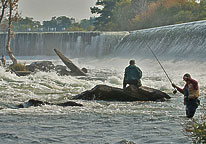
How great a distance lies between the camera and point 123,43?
5888 cm

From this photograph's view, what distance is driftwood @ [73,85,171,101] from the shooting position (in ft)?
57.4

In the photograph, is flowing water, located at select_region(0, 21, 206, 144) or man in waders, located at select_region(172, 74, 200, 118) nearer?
flowing water, located at select_region(0, 21, 206, 144)

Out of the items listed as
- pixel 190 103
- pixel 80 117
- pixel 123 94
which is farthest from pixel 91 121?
pixel 123 94

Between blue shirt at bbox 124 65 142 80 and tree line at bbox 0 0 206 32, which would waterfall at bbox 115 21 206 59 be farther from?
blue shirt at bbox 124 65 142 80

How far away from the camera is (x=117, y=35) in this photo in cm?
6172

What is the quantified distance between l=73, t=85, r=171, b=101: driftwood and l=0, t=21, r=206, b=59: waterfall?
77.7ft

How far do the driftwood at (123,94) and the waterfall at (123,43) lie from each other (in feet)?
77.7

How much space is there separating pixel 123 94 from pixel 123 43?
41591 mm

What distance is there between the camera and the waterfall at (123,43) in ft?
147

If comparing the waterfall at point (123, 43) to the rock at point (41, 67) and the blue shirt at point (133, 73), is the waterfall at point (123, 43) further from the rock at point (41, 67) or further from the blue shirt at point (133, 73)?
the blue shirt at point (133, 73)

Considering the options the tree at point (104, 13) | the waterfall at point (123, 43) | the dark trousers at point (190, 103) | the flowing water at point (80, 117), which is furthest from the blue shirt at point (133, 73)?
the tree at point (104, 13)

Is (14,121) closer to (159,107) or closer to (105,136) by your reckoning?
(105,136)

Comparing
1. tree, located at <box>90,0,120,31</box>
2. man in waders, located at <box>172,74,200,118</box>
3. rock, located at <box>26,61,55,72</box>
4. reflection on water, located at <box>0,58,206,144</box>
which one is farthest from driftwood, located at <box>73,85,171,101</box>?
tree, located at <box>90,0,120,31</box>

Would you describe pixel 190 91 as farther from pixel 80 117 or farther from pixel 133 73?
pixel 133 73
